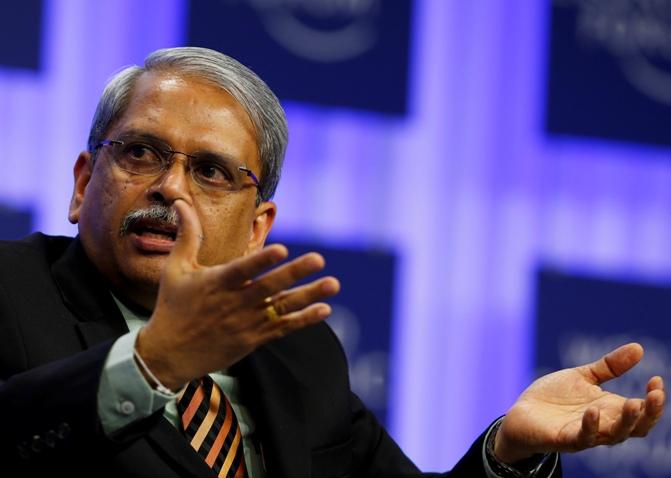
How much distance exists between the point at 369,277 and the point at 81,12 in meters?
1.14

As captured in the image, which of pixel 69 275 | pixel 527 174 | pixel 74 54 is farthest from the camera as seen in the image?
Answer: pixel 527 174

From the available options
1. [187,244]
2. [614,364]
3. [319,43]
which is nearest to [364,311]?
[319,43]

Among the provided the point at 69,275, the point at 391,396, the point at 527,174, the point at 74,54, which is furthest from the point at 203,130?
the point at 527,174

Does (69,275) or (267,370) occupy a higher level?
(69,275)

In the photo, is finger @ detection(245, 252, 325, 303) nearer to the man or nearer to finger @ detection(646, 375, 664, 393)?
the man

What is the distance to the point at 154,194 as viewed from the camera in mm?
2262

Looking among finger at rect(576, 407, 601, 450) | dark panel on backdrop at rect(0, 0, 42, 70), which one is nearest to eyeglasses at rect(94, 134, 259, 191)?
finger at rect(576, 407, 601, 450)

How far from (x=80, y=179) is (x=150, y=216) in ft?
1.09

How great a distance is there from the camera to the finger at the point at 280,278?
5.07ft

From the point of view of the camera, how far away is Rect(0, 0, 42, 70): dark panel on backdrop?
3234 mm

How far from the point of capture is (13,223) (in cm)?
316

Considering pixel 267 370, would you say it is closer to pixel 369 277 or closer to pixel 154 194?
pixel 154 194

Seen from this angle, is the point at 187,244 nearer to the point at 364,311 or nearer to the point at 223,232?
the point at 223,232

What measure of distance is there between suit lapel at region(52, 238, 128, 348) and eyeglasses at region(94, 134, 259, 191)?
198mm
